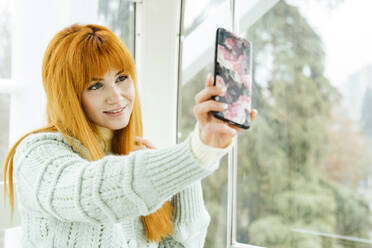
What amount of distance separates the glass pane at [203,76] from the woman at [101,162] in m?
0.30

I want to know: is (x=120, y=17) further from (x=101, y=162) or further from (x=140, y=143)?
(x=101, y=162)

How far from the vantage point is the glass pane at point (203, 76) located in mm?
1472

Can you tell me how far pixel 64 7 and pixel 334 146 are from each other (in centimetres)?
110

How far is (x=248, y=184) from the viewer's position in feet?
4.65

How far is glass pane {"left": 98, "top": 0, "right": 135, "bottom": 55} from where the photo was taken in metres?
1.55

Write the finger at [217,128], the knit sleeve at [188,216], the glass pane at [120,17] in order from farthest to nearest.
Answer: the glass pane at [120,17]
the knit sleeve at [188,216]
the finger at [217,128]

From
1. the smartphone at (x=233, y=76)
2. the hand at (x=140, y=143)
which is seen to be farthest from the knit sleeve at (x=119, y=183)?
the hand at (x=140, y=143)

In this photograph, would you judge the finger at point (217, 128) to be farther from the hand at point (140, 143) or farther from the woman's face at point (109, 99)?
the hand at point (140, 143)

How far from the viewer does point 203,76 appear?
4.92ft

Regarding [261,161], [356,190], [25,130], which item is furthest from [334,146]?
[25,130]

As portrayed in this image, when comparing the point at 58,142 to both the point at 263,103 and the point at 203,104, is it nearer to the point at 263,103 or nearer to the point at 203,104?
the point at 203,104

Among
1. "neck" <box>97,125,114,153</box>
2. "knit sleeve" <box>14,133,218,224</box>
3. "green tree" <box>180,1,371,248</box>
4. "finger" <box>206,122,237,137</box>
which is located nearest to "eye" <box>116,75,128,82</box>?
"neck" <box>97,125,114,153</box>

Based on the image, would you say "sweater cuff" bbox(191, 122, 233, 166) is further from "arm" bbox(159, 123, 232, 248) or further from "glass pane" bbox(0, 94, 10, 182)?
"glass pane" bbox(0, 94, 10, 182)

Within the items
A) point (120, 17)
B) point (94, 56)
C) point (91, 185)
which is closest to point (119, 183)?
point (91, 185)
